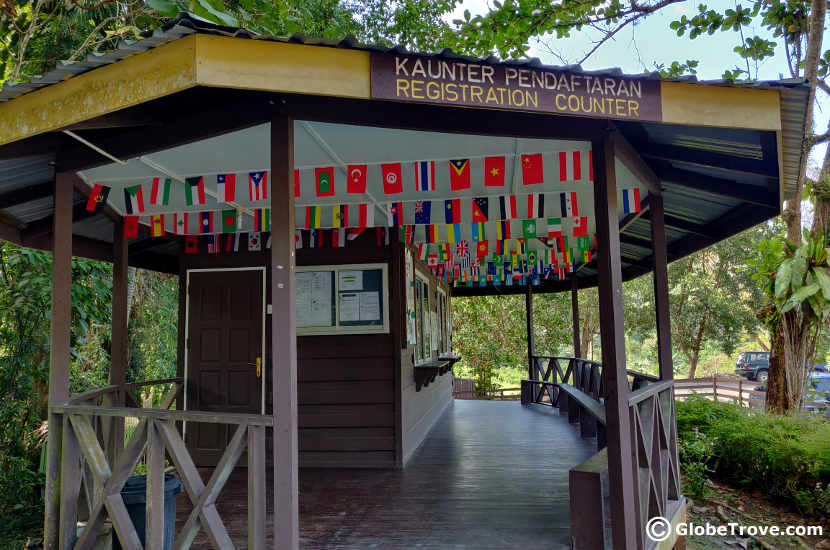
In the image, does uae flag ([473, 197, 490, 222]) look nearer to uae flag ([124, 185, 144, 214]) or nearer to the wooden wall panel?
the wooden wall panel

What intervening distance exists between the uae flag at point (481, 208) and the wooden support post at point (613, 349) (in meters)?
1.66

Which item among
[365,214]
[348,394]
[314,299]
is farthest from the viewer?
[314,299]

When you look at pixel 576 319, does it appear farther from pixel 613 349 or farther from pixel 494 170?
pixel 613 349

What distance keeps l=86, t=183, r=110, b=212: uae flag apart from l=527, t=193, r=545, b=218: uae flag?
3.26 m

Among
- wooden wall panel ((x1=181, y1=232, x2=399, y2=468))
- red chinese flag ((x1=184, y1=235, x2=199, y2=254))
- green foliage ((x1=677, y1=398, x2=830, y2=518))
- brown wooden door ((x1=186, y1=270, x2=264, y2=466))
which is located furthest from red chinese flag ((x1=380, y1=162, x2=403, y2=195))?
green foliage ((x1=677, y1=398, x2=830, y2=518))

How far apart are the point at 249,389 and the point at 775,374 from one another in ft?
22.8

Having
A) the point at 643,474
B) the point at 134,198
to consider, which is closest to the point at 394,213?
the point at 134,198

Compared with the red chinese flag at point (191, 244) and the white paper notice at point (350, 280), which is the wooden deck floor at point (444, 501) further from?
the red chinese flag at point (191, 244)

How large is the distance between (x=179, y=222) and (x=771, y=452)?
673cm

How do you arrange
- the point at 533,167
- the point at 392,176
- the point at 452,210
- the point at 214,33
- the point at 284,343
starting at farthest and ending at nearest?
1. the point at 452,210
2. the point at 392,176
3. the point at 533,167
4. the point at 284,343
5. the point at 214,33

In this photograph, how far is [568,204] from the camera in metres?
4.71

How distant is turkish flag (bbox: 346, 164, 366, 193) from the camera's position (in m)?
3.83

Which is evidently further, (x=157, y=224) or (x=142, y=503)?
(x=157, y=224)

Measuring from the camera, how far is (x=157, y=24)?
6.48 meters
